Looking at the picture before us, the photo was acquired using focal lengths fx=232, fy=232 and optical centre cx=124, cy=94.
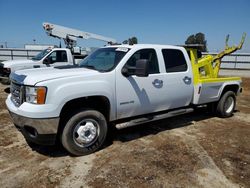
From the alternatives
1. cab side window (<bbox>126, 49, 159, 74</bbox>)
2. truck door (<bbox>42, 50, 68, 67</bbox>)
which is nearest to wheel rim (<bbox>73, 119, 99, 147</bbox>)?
cab side window (<bbox>126, 49, 159, 74</bbox>)

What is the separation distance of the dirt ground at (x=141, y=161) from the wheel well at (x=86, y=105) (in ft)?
2.31

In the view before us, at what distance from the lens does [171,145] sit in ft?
15.0

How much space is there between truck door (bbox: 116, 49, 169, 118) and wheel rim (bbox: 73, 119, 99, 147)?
0.55m

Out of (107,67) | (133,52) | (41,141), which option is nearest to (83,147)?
(41,141)

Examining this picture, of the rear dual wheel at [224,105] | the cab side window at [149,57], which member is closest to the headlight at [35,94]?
the cab side window at [149,57]

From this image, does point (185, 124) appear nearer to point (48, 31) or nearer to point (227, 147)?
point (227, 147)

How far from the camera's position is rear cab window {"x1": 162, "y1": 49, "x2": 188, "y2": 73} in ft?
16.5

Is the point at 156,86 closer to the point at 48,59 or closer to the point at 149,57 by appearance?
the point at 149,57

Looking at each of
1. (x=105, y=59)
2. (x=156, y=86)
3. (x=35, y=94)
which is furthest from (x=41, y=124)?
(x=156, y=86)

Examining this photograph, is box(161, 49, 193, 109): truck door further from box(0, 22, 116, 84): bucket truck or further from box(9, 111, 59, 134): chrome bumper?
box(0, 22, 116, 84): bucket truck

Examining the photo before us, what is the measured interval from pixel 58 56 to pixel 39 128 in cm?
758

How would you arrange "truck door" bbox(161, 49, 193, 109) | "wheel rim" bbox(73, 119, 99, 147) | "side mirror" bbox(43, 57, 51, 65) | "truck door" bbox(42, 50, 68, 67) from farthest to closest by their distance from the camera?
"truck door" bbox(42, 50, 68, 67) < "side mirror" bbox(43, 57, 51, 65) < "truck door" bbox(161, 49, 193, 109) < "wheel rim" bbox(73, 119, 99, 147)

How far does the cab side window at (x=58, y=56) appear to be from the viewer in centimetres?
1050

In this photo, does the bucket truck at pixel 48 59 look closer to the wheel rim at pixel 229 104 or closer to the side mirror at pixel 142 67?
the wheel rim at pixel 229 104
